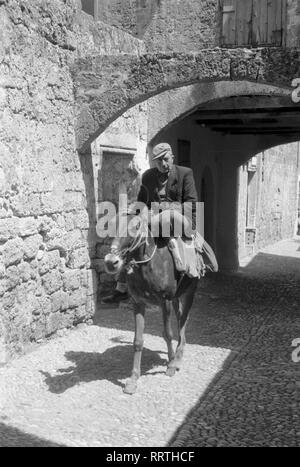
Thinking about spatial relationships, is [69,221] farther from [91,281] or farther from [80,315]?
[80,315]

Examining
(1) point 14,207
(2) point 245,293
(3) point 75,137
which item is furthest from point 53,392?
(2) point 245,293

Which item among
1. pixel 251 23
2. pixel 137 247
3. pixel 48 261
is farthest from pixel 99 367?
pixel 251 23

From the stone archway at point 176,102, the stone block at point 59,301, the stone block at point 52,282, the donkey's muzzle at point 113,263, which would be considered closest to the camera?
the donkey's muzzle at point 113,263

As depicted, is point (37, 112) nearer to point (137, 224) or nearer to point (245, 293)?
point (137, 224)

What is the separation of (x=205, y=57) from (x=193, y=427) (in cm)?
382

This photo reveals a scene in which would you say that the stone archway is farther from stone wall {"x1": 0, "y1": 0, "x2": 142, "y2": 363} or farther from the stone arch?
stone wall {"x1": 0, "y1": 0, "x2": 142, "y2": 363}

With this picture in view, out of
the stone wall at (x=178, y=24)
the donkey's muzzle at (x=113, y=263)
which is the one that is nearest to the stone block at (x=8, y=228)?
the donkey's muzzle at (x=113, y=263)

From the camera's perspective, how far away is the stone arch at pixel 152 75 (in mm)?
6086

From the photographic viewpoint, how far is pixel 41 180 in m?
6.21

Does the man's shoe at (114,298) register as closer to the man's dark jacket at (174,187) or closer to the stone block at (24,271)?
the stone block at (24,271)

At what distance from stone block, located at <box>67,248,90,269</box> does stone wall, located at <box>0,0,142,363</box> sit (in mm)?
12

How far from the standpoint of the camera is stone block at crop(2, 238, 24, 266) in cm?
554

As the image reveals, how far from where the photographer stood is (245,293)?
10.6 metres

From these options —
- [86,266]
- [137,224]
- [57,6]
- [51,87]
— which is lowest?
[86,266]
